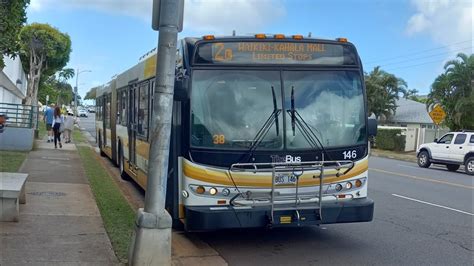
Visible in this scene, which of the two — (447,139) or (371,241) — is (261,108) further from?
(447,139)

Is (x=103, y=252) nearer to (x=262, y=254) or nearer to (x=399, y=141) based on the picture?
(x=262, y=254)

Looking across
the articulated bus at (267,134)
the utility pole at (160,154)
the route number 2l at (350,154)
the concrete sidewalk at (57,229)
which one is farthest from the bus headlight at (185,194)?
the route number 2l at (350,154)

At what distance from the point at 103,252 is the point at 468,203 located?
30.4 feet

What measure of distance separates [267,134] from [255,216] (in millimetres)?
1090

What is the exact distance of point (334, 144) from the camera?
7250 millimetres

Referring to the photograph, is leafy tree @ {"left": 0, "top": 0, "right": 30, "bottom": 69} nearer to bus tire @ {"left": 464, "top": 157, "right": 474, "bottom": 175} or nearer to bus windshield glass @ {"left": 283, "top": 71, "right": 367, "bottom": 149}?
bus windshield glass @ {"left": 283, "top": 71, "right": 367, "bottom": 149}

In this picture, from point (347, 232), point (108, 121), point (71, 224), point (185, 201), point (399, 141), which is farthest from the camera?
point (399, 141)

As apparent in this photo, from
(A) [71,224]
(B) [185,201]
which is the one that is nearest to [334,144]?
(B) [185,201]

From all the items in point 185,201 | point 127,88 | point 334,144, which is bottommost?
point 185,201

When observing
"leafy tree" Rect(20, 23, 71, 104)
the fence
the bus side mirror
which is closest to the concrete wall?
the fence

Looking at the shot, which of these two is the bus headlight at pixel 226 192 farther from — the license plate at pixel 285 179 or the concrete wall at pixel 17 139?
the concrete wall at pixel 17 139

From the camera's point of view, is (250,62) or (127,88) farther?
(127,88)

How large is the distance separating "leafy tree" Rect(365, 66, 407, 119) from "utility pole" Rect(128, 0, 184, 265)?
2061 inches

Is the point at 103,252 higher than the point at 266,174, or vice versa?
the point at 266,174
